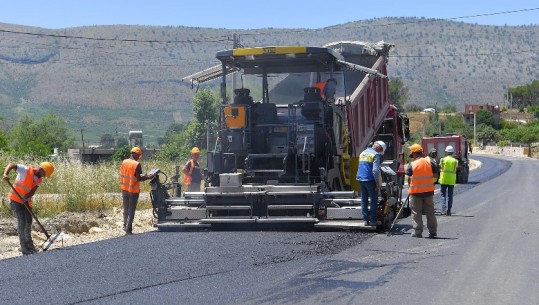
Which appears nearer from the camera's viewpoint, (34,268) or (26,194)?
(34,268)

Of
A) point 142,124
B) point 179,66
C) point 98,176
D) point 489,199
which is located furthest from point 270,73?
point 179,66

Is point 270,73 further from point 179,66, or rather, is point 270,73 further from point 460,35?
point 460,35

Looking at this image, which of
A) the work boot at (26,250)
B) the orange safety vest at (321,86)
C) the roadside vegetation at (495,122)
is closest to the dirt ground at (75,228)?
the work boot at (26,250)

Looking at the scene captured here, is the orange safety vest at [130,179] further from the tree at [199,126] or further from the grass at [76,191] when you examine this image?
the grass at [76,191]

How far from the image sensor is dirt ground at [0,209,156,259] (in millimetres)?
11839

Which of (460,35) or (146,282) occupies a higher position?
(460,35)

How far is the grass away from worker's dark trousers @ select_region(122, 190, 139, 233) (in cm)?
292

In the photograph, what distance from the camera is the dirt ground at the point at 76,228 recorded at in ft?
38.9

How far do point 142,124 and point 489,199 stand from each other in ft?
241

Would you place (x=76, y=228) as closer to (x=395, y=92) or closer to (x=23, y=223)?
(x=23, y=223)

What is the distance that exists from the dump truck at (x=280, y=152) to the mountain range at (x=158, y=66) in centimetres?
4897

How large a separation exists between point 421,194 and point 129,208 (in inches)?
175

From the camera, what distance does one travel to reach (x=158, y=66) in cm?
11175

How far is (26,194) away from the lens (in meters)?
10.7
